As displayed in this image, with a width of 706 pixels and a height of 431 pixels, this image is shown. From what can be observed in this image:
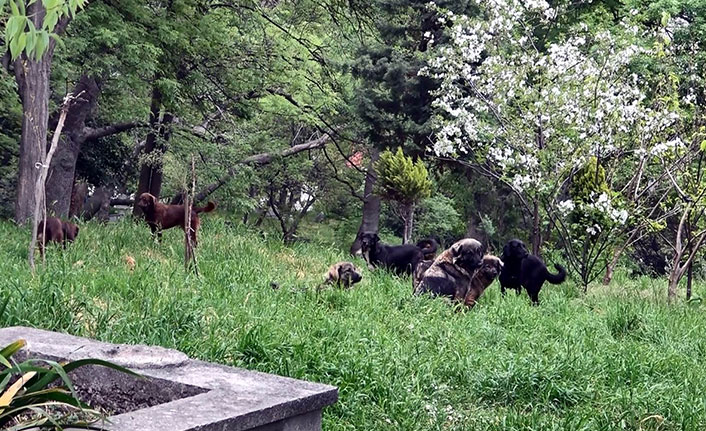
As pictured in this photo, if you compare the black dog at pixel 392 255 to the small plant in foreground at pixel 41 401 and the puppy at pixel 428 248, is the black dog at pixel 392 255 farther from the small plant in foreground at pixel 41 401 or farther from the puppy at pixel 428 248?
the small plant in foreground at pixel 41 401

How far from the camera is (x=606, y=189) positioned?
14.7 m

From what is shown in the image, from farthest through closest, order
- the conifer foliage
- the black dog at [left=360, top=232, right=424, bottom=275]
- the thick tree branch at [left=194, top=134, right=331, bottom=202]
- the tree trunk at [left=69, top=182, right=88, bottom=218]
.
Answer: the tree trunk at [left=69, top=182, right=88, bottom=218] → the thick tree branch at [left=194, top=134, right=331, bottom=202] → the conifer foliage → the black dog at [left=360, top=232, right=424, bottom=275]

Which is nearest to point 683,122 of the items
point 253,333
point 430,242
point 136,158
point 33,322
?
point 430,242

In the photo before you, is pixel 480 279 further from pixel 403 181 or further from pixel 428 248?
pixel 403 181

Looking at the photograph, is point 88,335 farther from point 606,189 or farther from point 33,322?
point 606,189

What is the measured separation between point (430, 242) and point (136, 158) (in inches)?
494

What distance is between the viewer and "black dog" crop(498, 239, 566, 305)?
38.9 feet

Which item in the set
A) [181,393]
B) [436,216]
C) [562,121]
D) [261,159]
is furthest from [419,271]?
[261,159]

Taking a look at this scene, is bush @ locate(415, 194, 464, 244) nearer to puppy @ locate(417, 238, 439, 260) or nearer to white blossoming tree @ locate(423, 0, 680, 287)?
white blossoming tree @ locate(423, 0, 680, 287)

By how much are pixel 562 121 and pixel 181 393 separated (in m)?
12.7

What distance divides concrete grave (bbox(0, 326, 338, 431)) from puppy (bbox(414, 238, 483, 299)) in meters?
5.89

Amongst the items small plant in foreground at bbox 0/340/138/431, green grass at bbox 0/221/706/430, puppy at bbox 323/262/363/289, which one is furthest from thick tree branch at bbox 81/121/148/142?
small plant in foreground at bbox 0/340/138/431

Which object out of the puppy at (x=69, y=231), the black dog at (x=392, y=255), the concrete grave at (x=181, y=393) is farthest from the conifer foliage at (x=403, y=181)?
the concrete grave at (x=181, y=393)

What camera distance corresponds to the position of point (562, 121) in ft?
51.9
